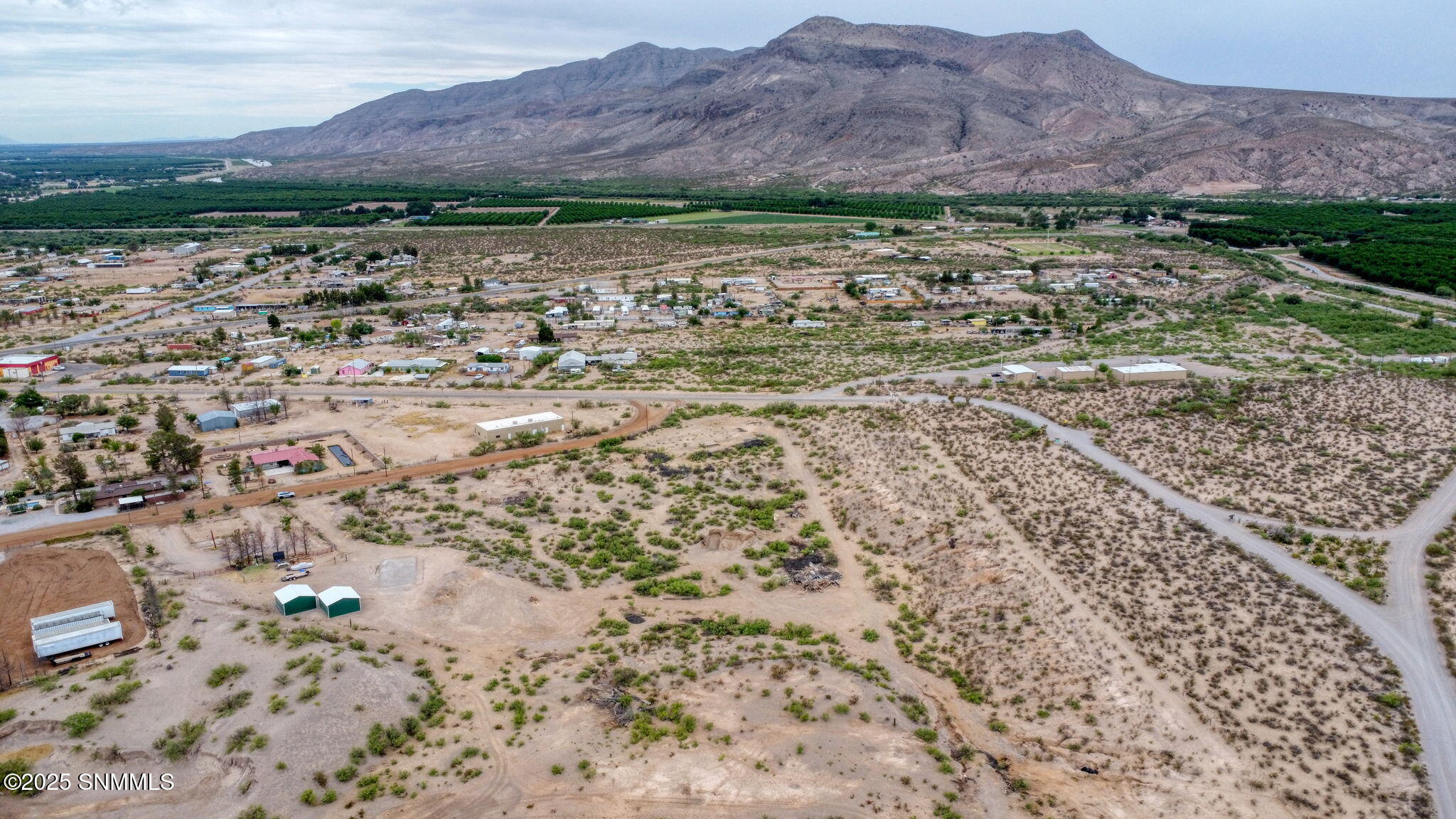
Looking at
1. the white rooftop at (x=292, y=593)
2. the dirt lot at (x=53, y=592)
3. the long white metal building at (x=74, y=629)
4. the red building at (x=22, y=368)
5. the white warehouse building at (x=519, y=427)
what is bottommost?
the dirt lot at (x=53, y=592)

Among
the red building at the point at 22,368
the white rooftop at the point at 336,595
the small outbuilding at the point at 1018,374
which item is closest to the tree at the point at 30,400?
the red building at the point at 22,368

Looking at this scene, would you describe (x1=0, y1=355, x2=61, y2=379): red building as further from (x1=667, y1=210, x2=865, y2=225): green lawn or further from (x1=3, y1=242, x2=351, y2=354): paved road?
(x1=667, y1=210, x2=865, y2=225): green lawn

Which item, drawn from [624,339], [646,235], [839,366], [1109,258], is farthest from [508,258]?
[1109,258]

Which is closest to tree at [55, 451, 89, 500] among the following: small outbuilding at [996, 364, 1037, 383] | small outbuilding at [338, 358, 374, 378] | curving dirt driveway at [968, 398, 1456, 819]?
small outbuilding at [338, 358, 374, 378]

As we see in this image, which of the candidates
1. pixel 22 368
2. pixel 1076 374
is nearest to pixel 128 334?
pixel 22 368

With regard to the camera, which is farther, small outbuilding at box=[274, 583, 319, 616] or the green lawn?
the green lawn

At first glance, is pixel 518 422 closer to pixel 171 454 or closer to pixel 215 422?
pixel 171 454

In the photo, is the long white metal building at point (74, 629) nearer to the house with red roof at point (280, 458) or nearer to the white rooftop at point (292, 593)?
the white rooftop at point (292, 593)
